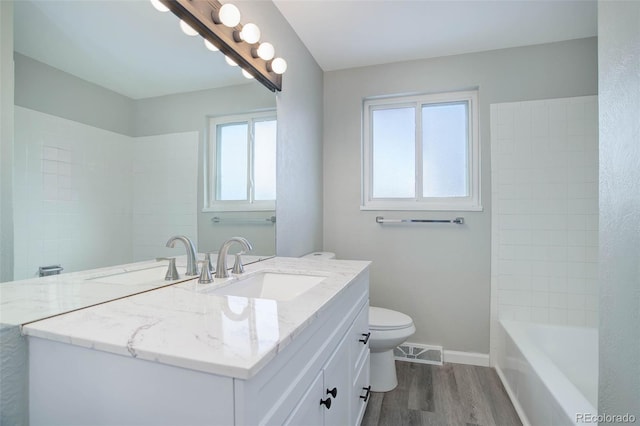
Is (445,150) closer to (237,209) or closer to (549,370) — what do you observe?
(549,370)

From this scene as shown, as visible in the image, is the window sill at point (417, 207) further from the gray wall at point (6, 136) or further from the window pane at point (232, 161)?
the gray wall at point (6, 136)

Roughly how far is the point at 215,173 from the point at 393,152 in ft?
5.54

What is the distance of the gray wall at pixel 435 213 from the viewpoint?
86.4 inches

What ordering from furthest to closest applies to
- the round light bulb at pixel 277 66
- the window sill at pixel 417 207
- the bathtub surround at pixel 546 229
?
the window sill at pixel 417 207 → the bathtub surround at pixel 546 229 → the round light bulb at pixel 277 66

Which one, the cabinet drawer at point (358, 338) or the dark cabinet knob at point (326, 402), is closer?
the dark cabinet knob at point (326, 402)

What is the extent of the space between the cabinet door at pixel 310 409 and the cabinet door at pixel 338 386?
0.04 metres

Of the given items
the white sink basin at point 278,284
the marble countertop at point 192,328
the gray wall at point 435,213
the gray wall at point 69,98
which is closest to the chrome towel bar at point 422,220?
the gray wall at point 435,213

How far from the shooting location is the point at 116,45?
36.7 inches

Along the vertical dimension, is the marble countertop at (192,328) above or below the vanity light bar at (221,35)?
below

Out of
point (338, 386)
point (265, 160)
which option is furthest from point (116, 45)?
point (338, 386)

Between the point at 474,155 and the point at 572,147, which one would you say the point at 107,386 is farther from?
the point at 572,147

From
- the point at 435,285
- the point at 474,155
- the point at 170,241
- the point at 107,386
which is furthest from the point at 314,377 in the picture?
the point at 474,155

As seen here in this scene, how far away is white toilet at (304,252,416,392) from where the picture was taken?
1.88 meters

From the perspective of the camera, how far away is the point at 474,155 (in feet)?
7.72
